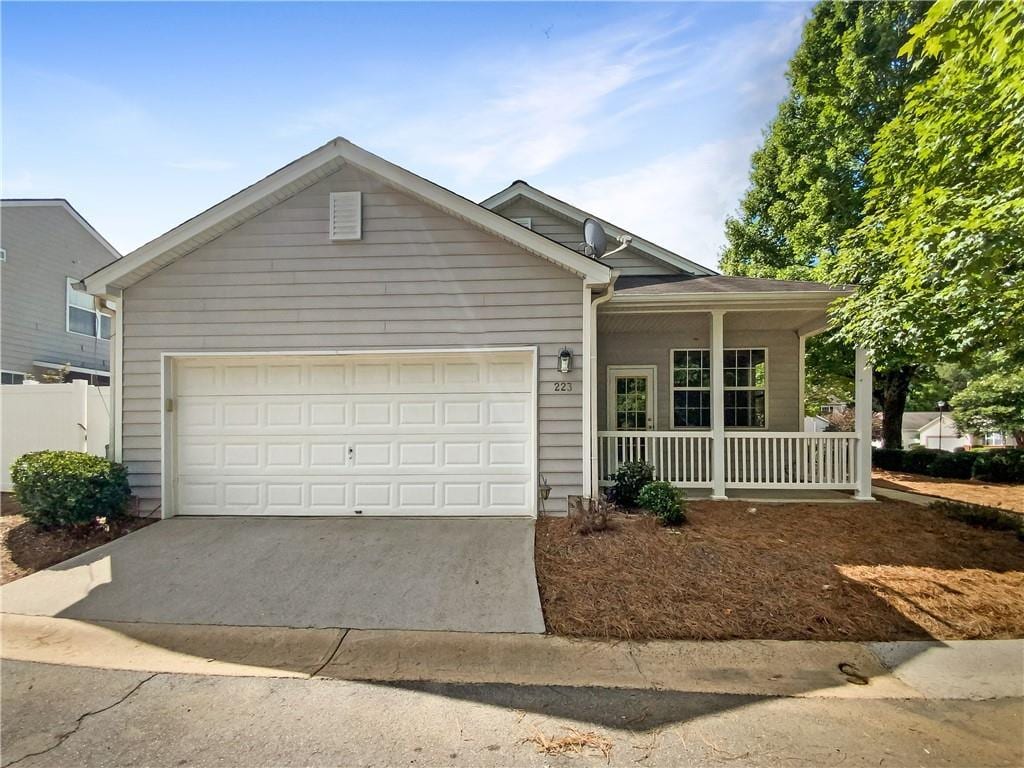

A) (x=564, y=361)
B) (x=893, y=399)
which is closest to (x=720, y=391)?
(x=564, y=361)

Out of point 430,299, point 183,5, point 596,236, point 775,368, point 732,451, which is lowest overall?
point 732,451

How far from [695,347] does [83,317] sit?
17256 mm

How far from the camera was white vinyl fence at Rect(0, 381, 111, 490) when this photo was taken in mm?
7293

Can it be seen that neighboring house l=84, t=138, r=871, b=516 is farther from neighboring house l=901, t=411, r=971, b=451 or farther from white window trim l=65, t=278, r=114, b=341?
neighboring house l=901, t=411, r=971, b=451

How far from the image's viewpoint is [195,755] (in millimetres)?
2521

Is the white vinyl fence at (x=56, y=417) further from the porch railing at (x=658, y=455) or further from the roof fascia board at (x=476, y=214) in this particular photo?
the porch railing at (x=658, y=455)

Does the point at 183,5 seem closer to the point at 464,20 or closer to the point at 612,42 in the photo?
the point at 464,20

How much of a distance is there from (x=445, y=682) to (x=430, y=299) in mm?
4569

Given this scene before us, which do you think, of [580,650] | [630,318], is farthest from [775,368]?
[580,650]

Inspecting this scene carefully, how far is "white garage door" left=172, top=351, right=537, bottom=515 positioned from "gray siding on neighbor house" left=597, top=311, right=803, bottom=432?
12.0 feet

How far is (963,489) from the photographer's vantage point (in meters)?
9.70

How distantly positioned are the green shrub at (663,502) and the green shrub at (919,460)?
418 inches

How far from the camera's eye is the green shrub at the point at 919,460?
12352mm

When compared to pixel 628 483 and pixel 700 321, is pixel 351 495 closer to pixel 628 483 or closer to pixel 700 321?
pixel 628 483
